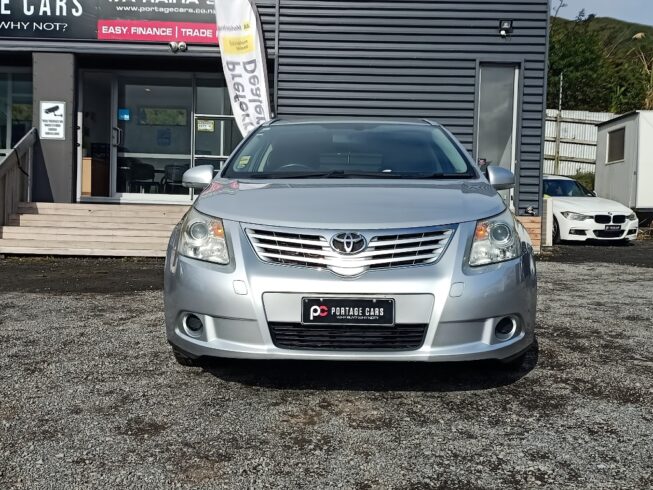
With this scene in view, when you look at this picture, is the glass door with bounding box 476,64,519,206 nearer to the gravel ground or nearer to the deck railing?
the gravel ground

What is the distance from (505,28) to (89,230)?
22.3 feet

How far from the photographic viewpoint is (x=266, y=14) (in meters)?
11.1

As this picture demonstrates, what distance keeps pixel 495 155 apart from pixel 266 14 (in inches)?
167

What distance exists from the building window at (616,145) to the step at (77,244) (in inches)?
428

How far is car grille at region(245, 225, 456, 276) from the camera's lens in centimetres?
310

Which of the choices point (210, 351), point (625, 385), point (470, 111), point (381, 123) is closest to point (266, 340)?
point (210, 351)

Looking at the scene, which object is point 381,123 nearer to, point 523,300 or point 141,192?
point 523,300

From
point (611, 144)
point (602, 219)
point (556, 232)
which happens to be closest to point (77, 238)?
point (556, 232)

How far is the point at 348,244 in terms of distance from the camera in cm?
311

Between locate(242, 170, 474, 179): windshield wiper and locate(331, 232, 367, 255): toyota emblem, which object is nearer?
locate(331, 232, 367, 255): toyota emblem

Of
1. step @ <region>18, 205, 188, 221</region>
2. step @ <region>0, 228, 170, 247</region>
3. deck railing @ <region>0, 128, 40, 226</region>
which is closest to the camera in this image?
step @ <region>0, 228, 170, 247</region>

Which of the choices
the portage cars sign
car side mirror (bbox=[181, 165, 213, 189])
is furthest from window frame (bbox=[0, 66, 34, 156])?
car side mirror (bbox=[181, 165, 213, 189])

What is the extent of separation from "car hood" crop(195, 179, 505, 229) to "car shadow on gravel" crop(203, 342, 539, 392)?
32.4 inches

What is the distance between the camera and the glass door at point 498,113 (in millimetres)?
11023
